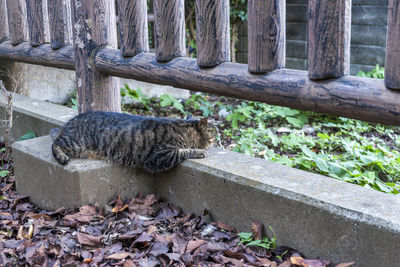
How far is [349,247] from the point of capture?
2531 mm

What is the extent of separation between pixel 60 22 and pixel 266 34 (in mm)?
2444

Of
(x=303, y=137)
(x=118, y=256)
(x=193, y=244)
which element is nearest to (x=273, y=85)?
(x=193, y=244)

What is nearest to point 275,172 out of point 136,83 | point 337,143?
point 337,143

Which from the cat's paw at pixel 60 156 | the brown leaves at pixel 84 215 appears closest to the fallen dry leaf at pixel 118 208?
the brown leaves at pixel 84 215

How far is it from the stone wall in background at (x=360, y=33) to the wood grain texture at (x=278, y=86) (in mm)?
5628

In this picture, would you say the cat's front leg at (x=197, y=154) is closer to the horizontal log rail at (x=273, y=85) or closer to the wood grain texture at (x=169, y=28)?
the horizontal log rail at (x=273, y=85)

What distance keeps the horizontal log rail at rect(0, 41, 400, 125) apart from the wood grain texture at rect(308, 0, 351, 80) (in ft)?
0.23

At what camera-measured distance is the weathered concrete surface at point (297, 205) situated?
7.99ft

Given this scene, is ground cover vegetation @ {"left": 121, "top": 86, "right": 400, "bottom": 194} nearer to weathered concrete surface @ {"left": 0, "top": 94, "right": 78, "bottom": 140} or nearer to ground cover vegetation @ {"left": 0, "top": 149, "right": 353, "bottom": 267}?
ground cover vegetation @ {"left": 0, "top": 149, "right": 353, "bottom": 267}

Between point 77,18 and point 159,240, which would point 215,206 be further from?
point 77,18

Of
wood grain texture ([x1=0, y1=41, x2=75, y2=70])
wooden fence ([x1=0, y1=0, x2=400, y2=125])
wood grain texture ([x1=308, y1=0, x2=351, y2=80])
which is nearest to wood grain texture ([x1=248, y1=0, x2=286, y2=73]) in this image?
wooden fence ([x1=0, y1=0, x2=400, y2=125])

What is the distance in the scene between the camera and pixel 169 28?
346 cm

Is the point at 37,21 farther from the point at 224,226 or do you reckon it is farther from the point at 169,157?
the point at 224,226

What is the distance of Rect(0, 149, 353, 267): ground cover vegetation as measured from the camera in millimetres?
2711
